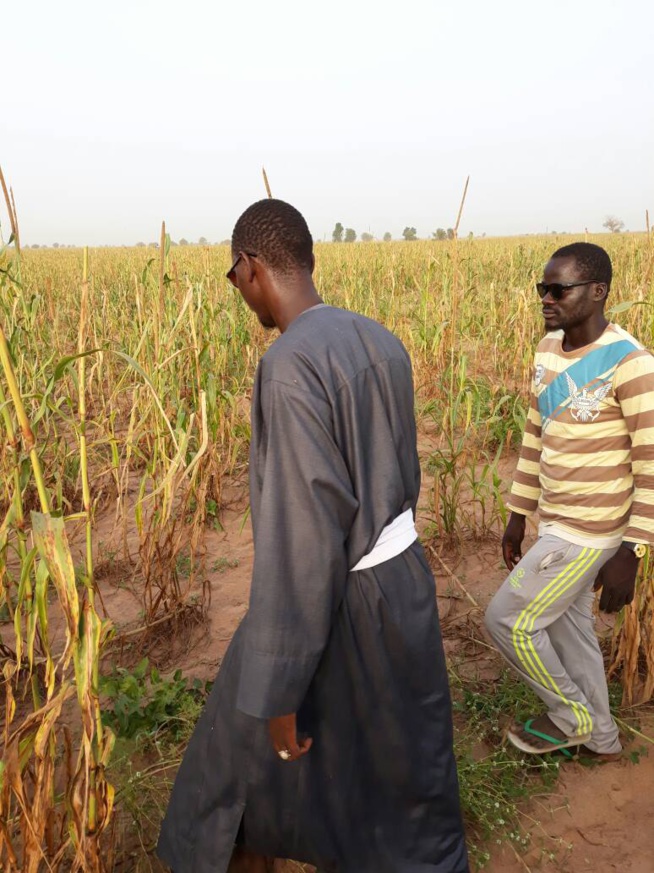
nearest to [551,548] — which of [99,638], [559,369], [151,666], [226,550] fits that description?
[559,369]

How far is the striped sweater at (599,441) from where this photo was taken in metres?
1.45

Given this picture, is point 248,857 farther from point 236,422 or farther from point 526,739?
point 236,422

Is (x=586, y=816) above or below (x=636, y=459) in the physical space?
below

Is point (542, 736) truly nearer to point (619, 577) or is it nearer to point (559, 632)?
point (559, 632)

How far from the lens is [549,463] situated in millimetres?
1632

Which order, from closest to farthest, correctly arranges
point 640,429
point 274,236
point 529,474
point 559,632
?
point 274,236, point 640,429, point 559,632, point 529,474

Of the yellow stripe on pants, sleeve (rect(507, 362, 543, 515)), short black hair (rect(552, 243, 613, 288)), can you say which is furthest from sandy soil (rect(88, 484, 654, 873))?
short black hair (rect(552, 243, 613, 288))

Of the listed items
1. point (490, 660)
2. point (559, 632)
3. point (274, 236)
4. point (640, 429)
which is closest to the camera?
point (274, 236)

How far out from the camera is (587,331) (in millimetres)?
1564

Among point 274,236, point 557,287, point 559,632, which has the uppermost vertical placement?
point 274,236

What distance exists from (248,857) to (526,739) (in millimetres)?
868

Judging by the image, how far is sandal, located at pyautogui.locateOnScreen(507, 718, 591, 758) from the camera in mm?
1695

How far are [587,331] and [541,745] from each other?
1.08 meters

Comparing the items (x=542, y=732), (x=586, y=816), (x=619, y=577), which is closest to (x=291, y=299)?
(x=619, y=577)
